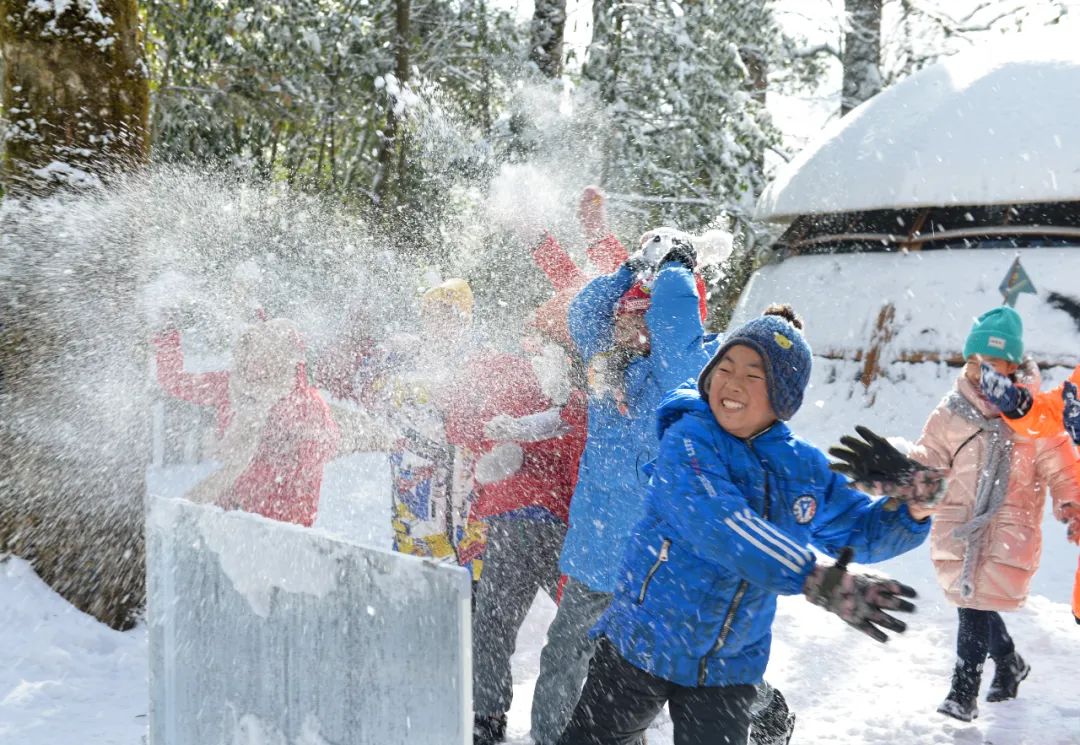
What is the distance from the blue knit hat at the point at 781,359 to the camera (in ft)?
8.15

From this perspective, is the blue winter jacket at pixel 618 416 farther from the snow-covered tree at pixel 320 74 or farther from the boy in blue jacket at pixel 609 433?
the snow-covered tree at pixel 320 74

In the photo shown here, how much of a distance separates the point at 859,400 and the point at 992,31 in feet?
31.9

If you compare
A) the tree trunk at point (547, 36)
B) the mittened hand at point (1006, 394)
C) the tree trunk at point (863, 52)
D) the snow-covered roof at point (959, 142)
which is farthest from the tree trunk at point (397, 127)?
the mittened hand at point (1006, 394)

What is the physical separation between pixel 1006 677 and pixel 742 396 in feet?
9.02

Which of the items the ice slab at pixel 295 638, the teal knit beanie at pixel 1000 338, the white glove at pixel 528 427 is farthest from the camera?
the teal knit beanie at pixel 1000 338

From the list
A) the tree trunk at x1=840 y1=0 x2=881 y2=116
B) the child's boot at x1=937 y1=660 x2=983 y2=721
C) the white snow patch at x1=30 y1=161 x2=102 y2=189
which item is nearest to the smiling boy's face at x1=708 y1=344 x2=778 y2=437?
the child's boot at x1=937 y1=660 x2=983 y2=721

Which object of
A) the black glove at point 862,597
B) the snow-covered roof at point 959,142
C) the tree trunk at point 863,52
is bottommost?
the black glove at point 862,597

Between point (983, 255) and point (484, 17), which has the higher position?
point (484, 17)

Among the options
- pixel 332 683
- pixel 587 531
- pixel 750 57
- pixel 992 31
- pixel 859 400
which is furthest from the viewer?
pixel 992 31

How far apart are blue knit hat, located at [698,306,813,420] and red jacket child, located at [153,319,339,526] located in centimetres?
207

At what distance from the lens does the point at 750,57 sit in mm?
14789

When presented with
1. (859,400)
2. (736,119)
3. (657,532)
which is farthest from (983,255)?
(657,532)

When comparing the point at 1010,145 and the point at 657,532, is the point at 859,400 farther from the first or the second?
the point at 657,532

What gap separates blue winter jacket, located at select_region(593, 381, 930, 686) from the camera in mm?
2396
